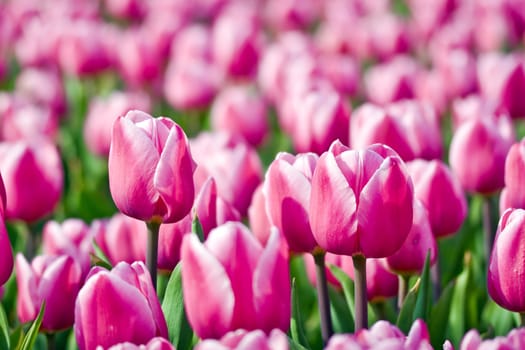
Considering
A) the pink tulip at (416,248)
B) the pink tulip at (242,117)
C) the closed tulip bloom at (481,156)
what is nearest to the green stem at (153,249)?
the pink tulip at (416,248)

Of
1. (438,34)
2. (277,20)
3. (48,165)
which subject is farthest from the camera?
(277,20)

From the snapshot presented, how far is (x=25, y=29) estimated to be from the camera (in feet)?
14.7

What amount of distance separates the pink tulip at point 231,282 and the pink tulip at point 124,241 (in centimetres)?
52

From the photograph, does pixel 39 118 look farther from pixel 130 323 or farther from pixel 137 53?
pixel 130 323

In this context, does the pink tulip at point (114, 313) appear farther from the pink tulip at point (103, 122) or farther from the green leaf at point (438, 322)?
the pink tulip at point (103, 122)

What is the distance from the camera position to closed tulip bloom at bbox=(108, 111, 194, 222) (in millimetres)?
1346

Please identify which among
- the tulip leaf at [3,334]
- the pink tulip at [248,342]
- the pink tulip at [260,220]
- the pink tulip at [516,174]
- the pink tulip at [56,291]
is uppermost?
the pink tulip at [516,174]

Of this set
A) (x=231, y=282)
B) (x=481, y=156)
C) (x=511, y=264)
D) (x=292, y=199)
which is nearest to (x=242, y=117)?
(x=481, y=156)

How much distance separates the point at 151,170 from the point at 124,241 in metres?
0.40

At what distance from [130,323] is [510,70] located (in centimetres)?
169

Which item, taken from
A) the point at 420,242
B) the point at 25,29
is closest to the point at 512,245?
the point at 420,242

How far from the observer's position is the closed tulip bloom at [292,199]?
1360mm

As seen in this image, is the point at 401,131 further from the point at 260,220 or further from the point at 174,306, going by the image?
the point at 174,306

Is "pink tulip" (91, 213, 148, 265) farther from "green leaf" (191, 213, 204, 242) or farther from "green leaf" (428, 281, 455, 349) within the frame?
"green leaf" (428, 281, 455, 349)
